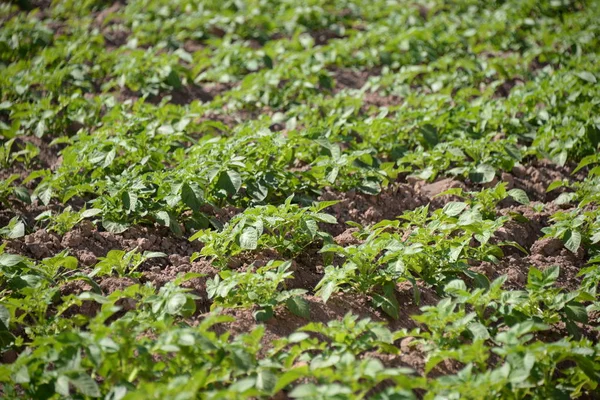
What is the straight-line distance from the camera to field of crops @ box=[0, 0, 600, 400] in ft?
8.25

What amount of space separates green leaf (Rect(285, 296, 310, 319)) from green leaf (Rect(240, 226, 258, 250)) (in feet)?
1.15

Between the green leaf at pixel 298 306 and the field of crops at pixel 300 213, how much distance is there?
10 millimetres

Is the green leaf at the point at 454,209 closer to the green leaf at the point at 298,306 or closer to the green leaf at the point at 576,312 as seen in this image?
the green leaf at the point at 576,312

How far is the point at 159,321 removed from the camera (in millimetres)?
2537

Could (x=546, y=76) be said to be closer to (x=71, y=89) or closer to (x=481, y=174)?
(x=481, y=174)

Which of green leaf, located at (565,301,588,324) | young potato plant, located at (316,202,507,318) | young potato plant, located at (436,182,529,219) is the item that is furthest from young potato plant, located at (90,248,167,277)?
green leaf, located at (565,301,588,324)

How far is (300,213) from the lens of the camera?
3.31m

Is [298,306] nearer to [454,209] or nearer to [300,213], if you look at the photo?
[300,213]

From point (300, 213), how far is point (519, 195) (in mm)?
1454

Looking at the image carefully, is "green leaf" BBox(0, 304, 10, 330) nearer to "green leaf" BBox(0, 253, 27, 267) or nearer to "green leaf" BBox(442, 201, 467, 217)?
"green leaf" BBox(0, 253, 27, 267)

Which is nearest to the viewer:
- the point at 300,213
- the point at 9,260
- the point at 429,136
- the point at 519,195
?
the point at 9,260

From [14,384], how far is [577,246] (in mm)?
2851

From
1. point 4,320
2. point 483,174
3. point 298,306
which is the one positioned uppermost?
point 4,320

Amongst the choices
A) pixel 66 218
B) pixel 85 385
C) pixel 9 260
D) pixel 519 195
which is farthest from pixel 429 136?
pixel 85 385
